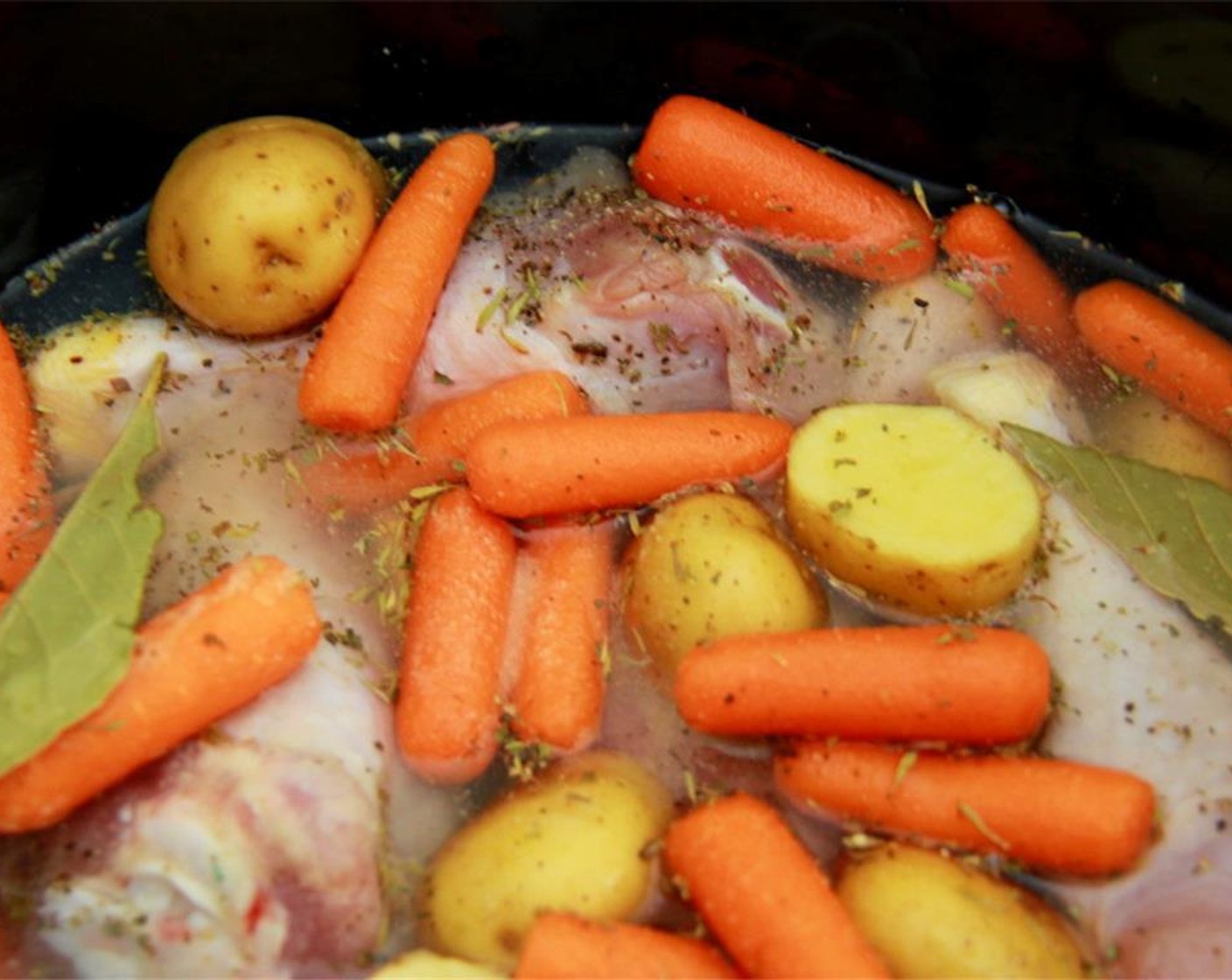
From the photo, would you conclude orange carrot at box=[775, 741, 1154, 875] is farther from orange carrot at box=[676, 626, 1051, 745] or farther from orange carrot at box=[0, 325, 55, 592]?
Answer: orange carrot at box=[0, 325, 55, 592]

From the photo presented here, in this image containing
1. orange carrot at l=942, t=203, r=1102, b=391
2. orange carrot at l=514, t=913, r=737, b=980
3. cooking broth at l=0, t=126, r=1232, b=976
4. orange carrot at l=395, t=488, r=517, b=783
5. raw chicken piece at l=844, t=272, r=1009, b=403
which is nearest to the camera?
orange carrot at l=514, t=913, r=737, b=980

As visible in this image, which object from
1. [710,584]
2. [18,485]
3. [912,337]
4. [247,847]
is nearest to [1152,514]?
[912,337]

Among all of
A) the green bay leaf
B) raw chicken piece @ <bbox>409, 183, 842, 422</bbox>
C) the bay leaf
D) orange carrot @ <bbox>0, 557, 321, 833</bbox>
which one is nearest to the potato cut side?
the bay leaf

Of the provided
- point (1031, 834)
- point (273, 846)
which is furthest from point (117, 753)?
point (1031, 834)

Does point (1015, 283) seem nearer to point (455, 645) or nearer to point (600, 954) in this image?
point (455, 645)

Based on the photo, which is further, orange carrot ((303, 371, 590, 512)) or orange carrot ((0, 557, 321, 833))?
orange carrot ((303, 371, 590, 512))
